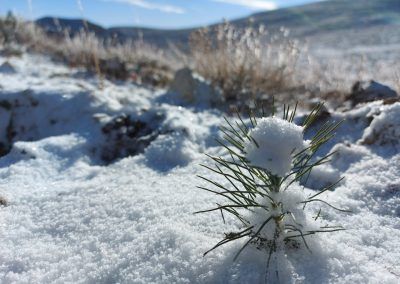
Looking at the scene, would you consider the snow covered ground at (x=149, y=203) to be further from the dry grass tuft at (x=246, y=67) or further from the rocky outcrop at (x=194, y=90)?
the dry grass tuft at (x=246, y=67)

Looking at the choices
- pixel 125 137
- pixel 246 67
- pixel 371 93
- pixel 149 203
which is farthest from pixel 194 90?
pixel 149 203

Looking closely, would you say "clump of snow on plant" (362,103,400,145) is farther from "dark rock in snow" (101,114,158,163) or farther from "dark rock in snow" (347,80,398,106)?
"dark rock in snow" (101,114,158,163)

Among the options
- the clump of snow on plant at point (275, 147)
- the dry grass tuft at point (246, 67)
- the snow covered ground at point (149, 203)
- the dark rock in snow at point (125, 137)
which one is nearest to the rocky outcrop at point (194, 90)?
the dry grass tuft at point (246, 67)

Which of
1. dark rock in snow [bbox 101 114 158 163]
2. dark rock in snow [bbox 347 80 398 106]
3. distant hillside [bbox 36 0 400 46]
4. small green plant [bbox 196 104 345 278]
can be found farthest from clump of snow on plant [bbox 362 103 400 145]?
distant hillside [bbox 36 0 400 46]

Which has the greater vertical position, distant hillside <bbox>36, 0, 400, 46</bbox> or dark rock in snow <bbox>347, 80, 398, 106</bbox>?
distant hillside <bbox>36, 0, 400, 46</bbox>

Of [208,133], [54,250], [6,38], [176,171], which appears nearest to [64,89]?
[208,133]
